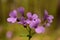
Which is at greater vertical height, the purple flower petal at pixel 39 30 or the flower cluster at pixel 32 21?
the flower cluster at pixel 32 21

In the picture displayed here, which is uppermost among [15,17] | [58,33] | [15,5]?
[15,17]

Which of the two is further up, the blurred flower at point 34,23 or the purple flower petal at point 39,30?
the blurred flower at point 34,23

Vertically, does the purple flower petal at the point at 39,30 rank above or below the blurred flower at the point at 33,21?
below

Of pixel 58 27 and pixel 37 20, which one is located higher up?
pixel 37 20

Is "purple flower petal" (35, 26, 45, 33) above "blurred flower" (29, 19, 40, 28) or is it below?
below

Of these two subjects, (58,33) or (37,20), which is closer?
(37,20)

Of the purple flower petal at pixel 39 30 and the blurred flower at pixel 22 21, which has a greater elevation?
the blurred flower at pixel 22 21

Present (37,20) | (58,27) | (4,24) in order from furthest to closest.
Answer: (58,27)
(4,24)
(37,20)

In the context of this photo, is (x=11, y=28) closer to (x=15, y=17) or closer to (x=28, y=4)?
(x=28, y=4)

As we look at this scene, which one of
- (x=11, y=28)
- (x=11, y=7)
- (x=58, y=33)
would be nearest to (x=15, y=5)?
(x=11, y=7)

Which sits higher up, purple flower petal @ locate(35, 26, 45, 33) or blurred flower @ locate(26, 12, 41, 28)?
blurred flower @ locate(26, 12, 41, 28)

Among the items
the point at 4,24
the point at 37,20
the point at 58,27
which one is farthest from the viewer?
the point at 58,27
